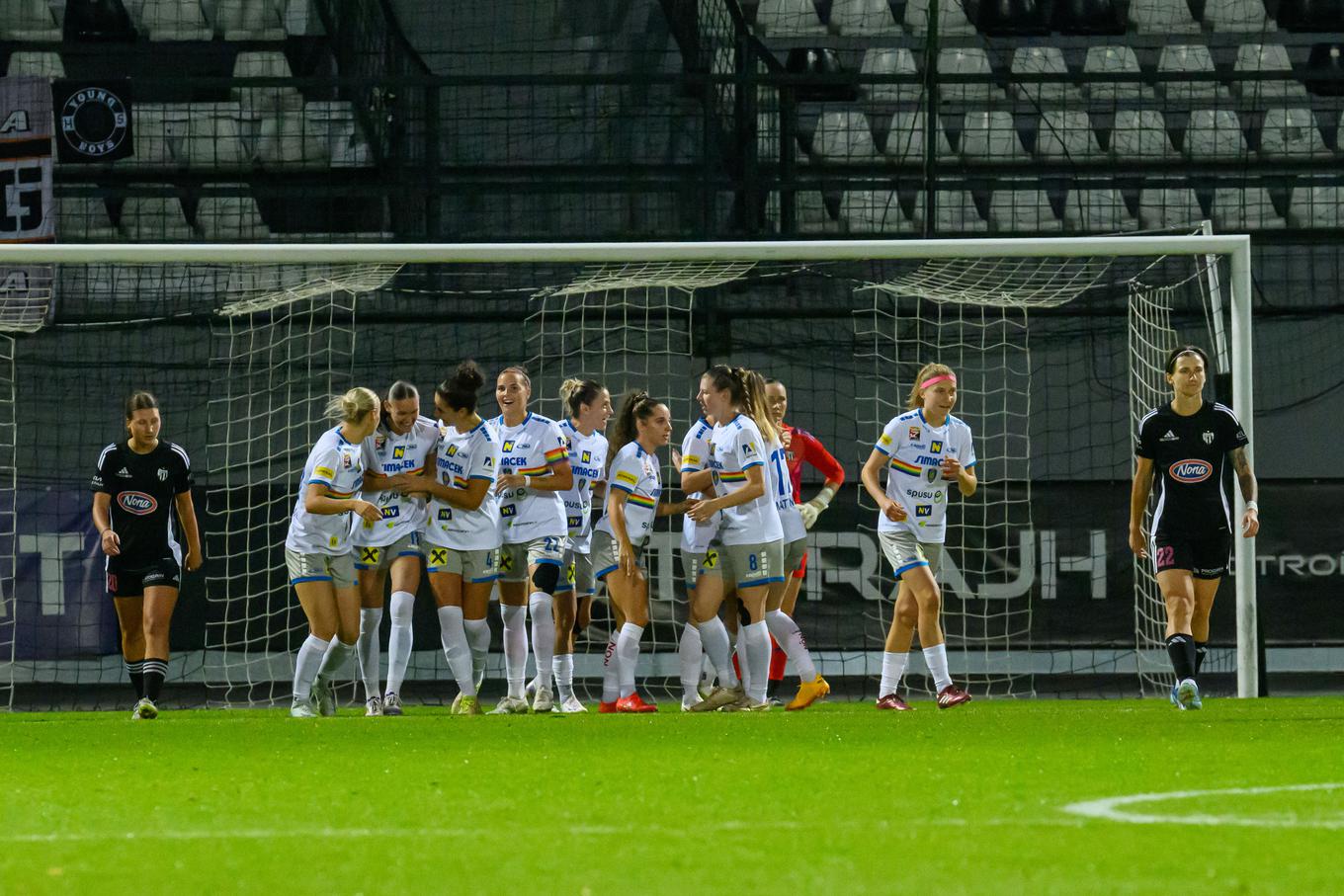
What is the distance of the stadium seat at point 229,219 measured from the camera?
15805 mm

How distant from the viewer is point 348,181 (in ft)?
52.1

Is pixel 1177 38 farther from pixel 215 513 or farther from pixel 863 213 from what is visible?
pixel 215 513

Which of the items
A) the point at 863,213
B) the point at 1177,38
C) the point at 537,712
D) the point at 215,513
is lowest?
the point at 537,712

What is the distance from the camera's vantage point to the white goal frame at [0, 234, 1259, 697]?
10.1 meters

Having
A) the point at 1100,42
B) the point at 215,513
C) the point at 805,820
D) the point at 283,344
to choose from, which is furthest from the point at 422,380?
the point at 805,820

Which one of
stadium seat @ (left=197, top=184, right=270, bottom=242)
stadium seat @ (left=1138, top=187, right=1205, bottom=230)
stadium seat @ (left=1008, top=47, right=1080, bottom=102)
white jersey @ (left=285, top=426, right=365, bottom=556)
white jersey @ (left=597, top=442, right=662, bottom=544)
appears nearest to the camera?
white jersey @ (left=285, top=426, right=365, bottom=556)

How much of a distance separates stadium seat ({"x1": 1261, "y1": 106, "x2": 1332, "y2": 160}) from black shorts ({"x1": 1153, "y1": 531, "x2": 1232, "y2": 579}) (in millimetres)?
8499

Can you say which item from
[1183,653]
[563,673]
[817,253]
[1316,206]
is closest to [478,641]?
[563,673]

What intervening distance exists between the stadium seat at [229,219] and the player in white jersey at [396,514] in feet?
22.3

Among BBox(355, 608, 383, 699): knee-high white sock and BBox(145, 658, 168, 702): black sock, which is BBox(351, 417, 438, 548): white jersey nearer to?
BBox(355, 608, 383, 699): knee-high white sock

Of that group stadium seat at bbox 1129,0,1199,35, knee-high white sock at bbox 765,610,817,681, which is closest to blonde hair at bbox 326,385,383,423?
knee-high white sock at bbox 765,610,817,681

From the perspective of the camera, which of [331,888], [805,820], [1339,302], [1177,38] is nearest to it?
[331,888]

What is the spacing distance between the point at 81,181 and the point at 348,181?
95.0 inches

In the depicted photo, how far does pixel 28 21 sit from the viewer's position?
16.7 m
